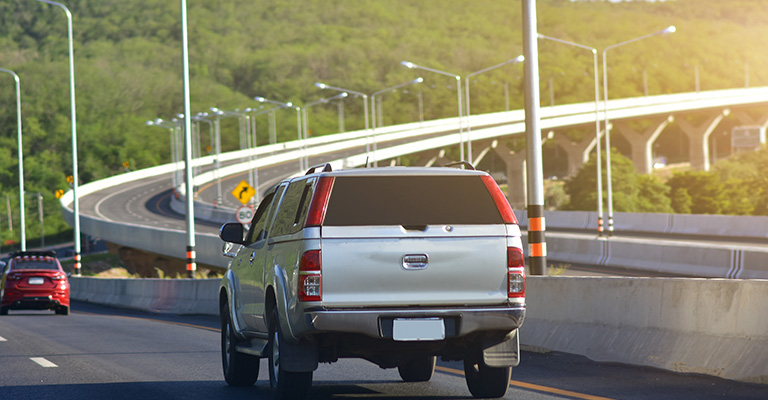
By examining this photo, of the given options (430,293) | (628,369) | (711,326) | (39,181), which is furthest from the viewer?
(39,181)

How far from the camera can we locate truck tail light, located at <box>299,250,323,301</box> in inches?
333

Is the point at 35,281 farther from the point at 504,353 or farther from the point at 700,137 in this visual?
the point at 700,137

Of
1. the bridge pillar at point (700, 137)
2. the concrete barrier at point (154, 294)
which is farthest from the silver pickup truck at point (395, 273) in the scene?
the bridge pillar at point (700, 137)

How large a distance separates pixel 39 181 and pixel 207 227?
81.7 metres

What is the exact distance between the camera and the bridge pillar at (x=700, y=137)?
13425cm

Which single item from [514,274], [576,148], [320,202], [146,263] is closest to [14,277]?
[320,202]

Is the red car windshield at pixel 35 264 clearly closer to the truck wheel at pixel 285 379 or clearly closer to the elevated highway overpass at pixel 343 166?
the elevated highway overpass at pixel 343 166

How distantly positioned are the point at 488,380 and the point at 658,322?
8.23 ft

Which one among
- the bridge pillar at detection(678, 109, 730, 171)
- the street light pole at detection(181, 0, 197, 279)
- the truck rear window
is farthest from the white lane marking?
the bridge pillar at detection(678, 109, 730, 171)

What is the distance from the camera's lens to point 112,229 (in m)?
66.5

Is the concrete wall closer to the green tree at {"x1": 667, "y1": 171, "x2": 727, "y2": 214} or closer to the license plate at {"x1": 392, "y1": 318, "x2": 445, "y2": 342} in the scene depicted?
the license plate at {"x1": 392, "y1": 318, "x2": 445, "y2": 342}

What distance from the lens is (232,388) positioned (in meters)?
11.0

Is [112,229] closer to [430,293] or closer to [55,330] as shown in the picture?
[55,330]

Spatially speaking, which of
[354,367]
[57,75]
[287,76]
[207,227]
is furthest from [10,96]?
[354,367]
